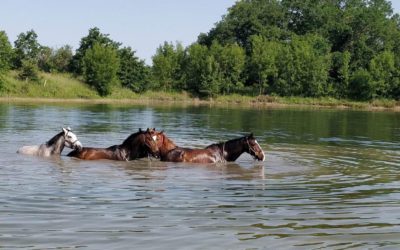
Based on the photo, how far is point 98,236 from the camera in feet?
25.7

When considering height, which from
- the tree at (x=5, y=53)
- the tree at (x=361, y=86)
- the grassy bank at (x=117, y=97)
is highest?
the tree at (x=5, y=53)

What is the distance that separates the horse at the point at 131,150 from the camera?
17.3 metres

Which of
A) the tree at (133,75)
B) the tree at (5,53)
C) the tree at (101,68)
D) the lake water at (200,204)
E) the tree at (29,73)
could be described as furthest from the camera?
the tree at (133,75)

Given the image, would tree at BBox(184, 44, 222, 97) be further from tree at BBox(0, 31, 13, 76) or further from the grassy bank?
tree at BBox(0, 31, 13, 76)

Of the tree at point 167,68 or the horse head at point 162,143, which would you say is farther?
the tree at point 167,68

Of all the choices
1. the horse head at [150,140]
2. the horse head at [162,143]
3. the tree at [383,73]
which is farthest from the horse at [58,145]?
the tree at [383,73]

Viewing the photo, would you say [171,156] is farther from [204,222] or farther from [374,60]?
[374,60]

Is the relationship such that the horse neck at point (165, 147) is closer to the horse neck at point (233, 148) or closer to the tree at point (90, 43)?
the horse neck at point (233, 148)

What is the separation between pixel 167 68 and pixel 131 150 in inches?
3159

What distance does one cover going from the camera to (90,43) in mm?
97875

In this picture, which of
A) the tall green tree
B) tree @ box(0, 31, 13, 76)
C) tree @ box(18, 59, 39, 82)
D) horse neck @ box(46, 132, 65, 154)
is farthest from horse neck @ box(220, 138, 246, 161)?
the tall green tree

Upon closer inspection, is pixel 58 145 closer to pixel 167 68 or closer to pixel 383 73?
pixel 167 68

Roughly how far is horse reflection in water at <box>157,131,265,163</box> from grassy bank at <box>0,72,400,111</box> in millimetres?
56522

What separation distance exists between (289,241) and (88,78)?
8206 centimetres
